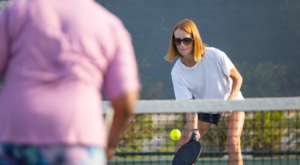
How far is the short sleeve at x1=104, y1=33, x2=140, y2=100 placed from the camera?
Result: 3.24 feet

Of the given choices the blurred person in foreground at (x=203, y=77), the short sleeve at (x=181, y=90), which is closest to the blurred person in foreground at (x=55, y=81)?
the blurred person in foreground at (x=203, y=77)

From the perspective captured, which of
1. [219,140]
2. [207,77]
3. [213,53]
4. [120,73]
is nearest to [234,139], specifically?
[207,77]

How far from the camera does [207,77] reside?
9.28ft

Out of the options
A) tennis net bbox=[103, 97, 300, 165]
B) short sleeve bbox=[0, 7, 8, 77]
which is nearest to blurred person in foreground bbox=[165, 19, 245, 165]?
tennis net bbox=[103, 97, 300, 165]

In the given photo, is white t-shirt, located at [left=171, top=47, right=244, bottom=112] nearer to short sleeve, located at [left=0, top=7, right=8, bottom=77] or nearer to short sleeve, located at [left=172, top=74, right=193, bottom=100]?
short sleeve, located at [left=172, top=74, right=193, bottom=100]

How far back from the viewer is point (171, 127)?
4.66 m

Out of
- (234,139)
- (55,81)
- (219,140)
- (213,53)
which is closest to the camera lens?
(55,81)

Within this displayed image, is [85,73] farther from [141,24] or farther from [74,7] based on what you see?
[141,24]

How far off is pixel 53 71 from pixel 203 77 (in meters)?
2.03

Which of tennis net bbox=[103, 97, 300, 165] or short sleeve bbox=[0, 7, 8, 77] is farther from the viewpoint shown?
tennis net bbox=[103, 97, 300, 165]

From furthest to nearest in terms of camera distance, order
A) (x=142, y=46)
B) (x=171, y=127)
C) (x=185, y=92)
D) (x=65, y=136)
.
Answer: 1. (x=142, y=46)
2. (x=171, y=127)
3. (x=185, y=92)
4. (x=65, y=136)

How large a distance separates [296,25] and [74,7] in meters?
4.95

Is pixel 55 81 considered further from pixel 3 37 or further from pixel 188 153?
pixel 188 153

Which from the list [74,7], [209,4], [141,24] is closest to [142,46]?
[141,24]
